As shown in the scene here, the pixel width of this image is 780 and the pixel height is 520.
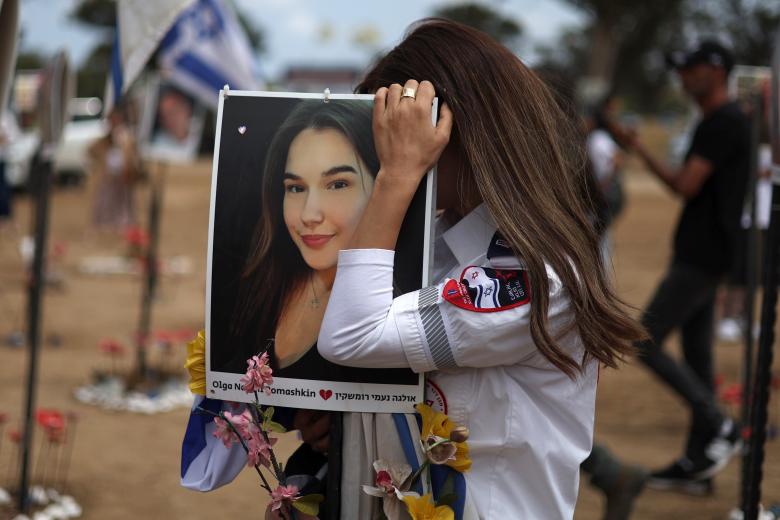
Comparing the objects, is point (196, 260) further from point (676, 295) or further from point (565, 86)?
point (565, 86)

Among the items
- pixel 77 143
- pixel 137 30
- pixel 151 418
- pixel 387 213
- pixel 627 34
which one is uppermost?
pixel 627 34

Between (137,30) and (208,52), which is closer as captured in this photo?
(137,30)

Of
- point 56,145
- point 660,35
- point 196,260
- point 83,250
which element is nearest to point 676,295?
point 56,145

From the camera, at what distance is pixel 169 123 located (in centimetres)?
882

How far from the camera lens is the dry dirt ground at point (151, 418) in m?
4.21

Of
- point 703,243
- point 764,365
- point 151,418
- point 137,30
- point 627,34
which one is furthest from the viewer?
point 627,34

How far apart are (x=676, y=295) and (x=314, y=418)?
2913 millimetres

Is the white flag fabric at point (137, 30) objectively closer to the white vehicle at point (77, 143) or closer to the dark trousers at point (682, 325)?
the dark trousers at point (682, 325)

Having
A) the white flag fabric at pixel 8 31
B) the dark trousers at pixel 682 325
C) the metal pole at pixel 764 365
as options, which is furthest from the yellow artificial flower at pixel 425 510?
the dark trousers at pixel 682 325

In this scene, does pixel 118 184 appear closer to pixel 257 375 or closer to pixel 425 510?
pixel 257 375

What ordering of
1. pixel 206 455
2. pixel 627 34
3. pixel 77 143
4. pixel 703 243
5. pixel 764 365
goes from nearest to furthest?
1. pixel 206 455
2. pixel 764 365
3. pixel 703 243
4. pixel 77 143
5. pixel 627 34

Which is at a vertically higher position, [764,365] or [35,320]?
[764,365]

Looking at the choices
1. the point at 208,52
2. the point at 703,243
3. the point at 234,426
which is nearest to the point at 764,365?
the point at 234,426

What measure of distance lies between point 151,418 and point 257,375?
410cm
